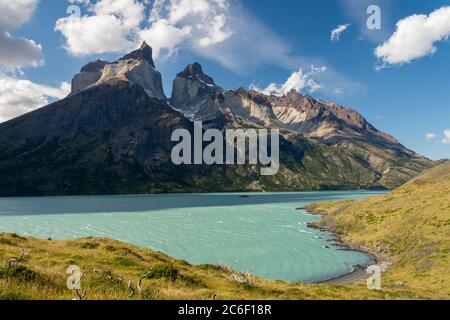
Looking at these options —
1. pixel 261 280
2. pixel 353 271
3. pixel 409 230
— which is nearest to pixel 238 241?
pixel 353 271

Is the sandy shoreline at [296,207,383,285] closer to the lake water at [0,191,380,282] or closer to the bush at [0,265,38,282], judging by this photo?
the lake water at [0,191,380,282]

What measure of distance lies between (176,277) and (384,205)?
111m

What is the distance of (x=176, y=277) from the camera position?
103ft

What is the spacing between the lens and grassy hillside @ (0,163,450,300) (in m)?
19.6

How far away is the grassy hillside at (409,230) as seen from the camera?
205 ft

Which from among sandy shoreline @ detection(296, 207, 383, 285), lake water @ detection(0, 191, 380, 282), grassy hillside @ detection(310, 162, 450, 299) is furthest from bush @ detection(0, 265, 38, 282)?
lake water @ detection(0, 191, 380, 282)

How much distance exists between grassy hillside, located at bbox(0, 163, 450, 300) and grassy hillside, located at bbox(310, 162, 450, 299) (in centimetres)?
19

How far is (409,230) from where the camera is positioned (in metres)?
87.6

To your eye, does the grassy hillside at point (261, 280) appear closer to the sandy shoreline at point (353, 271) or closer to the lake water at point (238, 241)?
the sandy shoreline at point (353, 271)

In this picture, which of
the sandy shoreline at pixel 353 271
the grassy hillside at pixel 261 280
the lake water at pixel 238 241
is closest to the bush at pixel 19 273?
the grassy hillside at pixel 261 280

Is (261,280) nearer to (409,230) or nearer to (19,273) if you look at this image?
(19,273)
